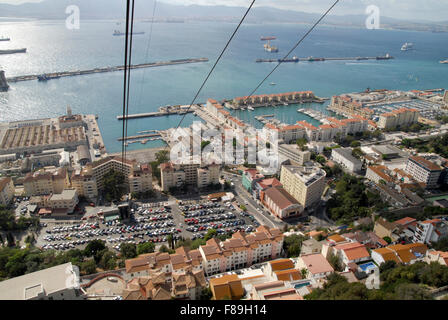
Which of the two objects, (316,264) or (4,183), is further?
(4,183)

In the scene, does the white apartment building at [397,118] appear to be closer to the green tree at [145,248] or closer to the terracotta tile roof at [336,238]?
the terracotta tile roof at [336,238]

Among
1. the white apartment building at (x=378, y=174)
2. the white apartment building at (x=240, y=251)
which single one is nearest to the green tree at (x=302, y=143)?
the white apartment building at (x=378, y=174)

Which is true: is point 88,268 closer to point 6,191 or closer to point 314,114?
point 6,191

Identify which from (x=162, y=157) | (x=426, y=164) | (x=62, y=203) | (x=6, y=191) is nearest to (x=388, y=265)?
(x=426, y=164)

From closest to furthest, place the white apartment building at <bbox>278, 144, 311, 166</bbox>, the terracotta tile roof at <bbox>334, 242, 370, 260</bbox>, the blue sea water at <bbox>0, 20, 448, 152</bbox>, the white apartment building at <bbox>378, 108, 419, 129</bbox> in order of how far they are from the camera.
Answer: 1. the terracotta tile roof at <bbox>334, 242, 370, 260</bbox>
2. the white apartment building at <bbox>278, 144, 311, 166</bbox>
3. the white apartment building at <bbox>378, 108, 419, 129</bbox>
4. the blue sea water at <bbox>0, 20, 448, 152</bbox>

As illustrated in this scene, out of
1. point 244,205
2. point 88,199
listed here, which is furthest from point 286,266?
point 88,199

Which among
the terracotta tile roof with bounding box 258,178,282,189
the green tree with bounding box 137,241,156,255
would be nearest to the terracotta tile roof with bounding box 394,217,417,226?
the terracotta tile roof with bounding box 258,178,282,189

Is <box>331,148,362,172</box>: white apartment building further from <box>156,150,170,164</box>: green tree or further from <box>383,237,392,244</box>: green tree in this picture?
<box>156,150,170,164</box>: green tree
